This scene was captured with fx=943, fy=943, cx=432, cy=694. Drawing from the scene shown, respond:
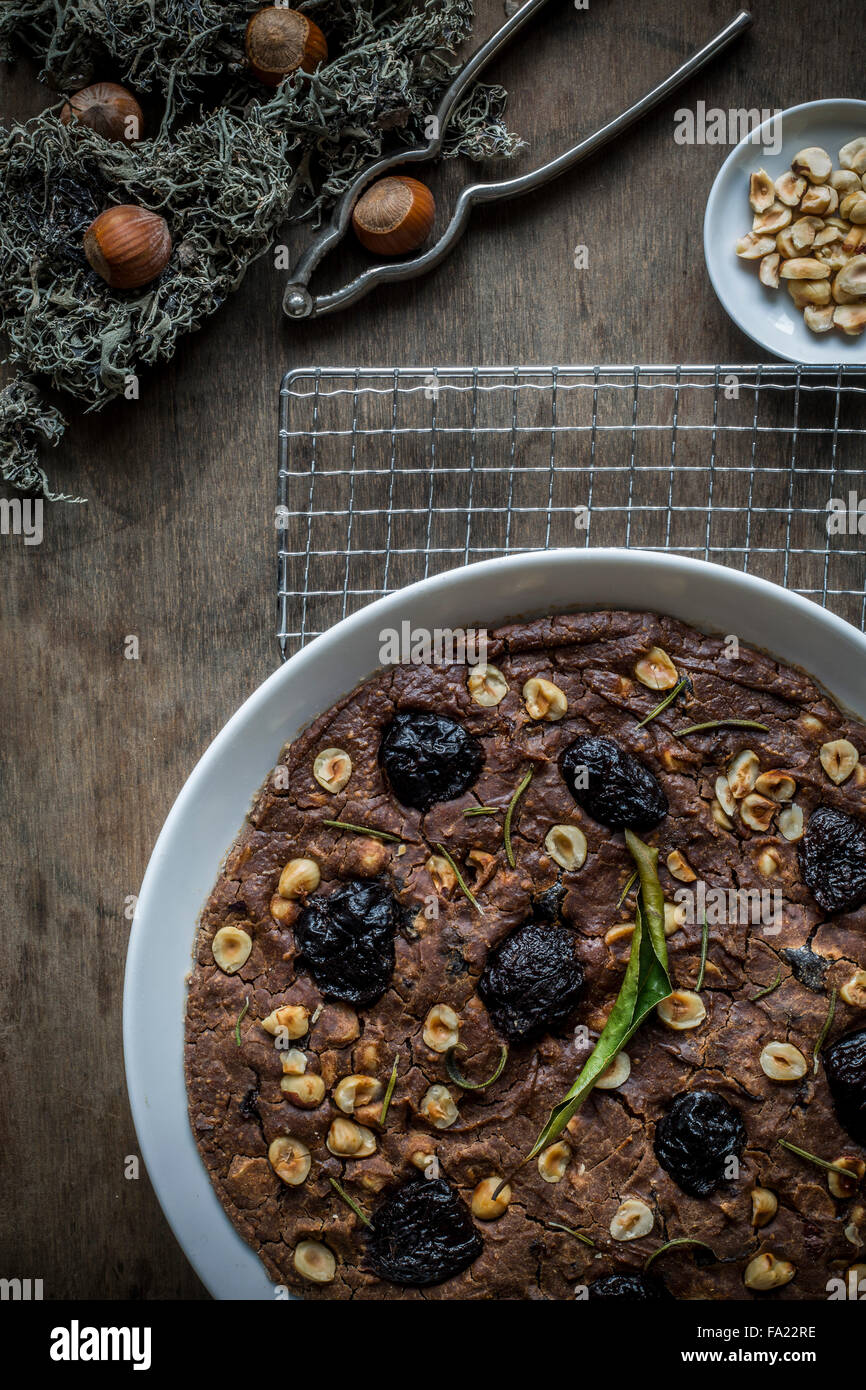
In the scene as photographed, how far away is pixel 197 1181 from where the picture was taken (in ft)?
9.01

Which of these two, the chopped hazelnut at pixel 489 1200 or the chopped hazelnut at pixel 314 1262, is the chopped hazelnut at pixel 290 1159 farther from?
the chopped hazelnut at pixel 489 1200

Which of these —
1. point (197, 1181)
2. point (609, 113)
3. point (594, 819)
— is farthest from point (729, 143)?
point (197, 1181)

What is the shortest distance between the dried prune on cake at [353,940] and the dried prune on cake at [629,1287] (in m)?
0.98

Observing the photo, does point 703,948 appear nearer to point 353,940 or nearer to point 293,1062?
point 353,940

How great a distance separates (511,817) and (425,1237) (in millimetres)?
1176

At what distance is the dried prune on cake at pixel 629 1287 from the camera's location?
256 centimetres

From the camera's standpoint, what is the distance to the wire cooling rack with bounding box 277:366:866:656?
301 cm

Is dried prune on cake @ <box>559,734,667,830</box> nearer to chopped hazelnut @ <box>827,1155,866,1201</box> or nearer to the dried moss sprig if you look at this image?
chopped hazelnut @ <box>827,1155,866,1201</box>

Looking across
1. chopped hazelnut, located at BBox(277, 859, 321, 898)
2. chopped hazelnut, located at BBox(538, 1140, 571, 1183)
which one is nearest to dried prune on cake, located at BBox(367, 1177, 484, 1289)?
chopped hazelnut, located at BBox(538, 1140, 571, 1183)

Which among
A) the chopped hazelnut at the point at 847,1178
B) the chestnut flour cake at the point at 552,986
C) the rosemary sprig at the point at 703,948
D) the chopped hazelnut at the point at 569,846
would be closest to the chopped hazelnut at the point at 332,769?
the chestnut flour cake at the point at 552,986

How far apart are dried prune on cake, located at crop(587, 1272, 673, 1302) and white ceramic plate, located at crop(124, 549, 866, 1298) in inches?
37.7

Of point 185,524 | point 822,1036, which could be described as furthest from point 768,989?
point 185,524

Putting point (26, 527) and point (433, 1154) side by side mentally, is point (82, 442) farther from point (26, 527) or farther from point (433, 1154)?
point (433, 1154)

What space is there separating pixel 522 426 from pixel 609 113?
1045 mm
